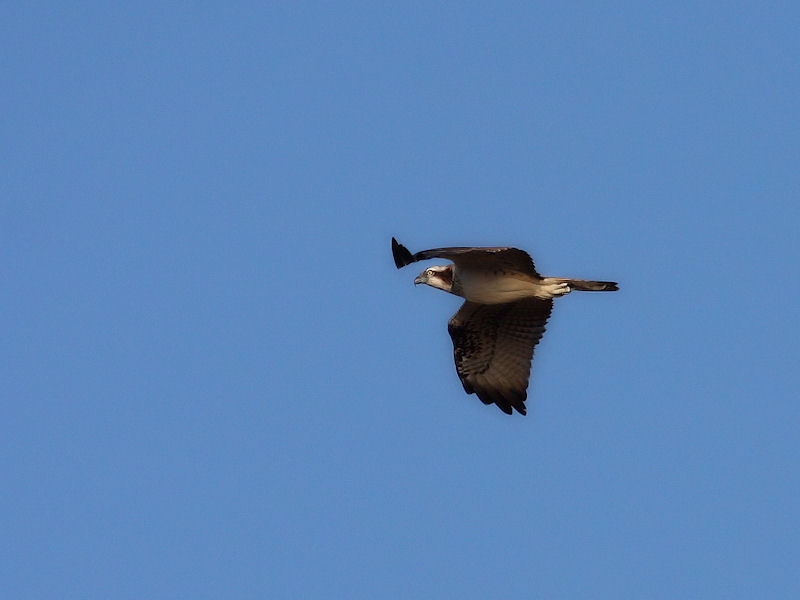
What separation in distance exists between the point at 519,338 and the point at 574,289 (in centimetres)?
126

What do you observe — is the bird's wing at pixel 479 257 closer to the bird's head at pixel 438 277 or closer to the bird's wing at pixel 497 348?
the bird's head at pixel 438 277

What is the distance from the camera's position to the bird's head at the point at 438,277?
46.0 feet

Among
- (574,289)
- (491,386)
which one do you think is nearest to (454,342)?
(491,386)

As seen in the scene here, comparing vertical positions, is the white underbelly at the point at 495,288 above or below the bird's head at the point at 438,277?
below

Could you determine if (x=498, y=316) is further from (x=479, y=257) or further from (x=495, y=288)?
(x=479, y=257)

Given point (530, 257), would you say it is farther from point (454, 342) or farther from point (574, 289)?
point (454, 342)

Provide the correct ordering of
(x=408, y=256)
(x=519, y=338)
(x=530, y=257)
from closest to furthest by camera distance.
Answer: (x=408, y=256)
(x=530, y=257)
(x=519, y=338)

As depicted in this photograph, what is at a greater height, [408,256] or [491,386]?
[408,256]

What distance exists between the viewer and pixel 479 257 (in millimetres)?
13102

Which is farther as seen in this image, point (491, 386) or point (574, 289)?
point (491, 386)

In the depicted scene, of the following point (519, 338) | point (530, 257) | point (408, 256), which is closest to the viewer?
point (408, 256)

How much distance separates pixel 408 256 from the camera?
12.1 meters

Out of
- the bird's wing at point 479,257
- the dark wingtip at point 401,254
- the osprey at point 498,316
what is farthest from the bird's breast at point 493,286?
the dark wingtip at point 401,254

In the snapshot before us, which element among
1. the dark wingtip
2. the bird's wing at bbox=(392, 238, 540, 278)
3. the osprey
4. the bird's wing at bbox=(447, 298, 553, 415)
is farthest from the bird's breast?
the dark wingtip
